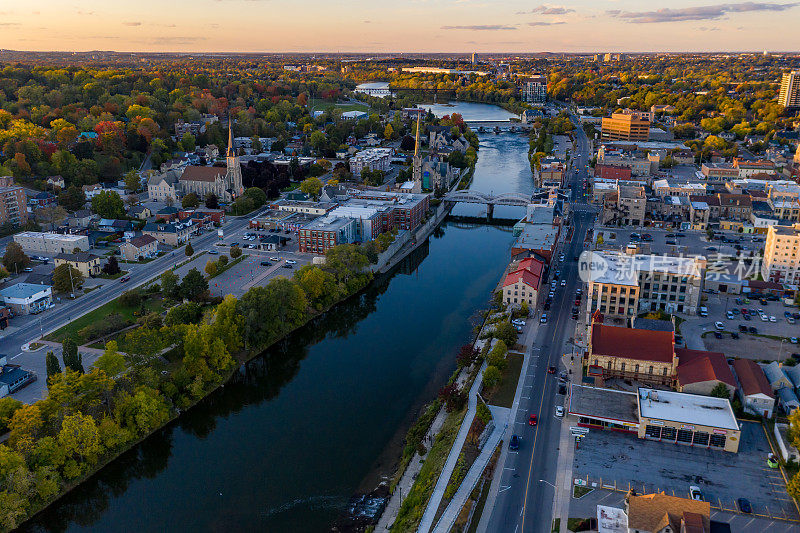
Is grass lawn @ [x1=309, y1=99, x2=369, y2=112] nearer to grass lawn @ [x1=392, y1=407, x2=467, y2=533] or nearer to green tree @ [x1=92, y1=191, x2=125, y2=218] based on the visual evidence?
green tree @ [x1=92, y1=191, x2=125, y2=218]

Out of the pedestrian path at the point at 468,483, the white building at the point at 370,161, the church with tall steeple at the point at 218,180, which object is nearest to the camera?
the pedestrian path at the point at 468,483

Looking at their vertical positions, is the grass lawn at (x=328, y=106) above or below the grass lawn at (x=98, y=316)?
above

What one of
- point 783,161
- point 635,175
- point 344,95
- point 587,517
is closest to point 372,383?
point 587,517

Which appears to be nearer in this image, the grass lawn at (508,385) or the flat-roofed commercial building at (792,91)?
the grass lawn at (508,385)

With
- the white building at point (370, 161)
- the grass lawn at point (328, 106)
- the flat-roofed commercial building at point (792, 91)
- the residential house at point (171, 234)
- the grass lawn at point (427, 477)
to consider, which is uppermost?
the flat-roofed commercial building at point (792, 91)

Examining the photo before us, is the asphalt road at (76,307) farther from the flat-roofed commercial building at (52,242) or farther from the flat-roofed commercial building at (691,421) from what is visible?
the flat-roofed commercial building at (691,421)

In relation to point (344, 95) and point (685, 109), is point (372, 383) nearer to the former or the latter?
point (685, 109)

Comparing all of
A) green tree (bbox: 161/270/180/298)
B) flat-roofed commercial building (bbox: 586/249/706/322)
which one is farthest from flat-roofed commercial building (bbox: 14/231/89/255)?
flat-roofed commercial building (bbox: 586/249/706/322)

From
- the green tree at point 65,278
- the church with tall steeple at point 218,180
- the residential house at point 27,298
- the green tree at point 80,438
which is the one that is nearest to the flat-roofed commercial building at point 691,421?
the green tree at point 80,438
